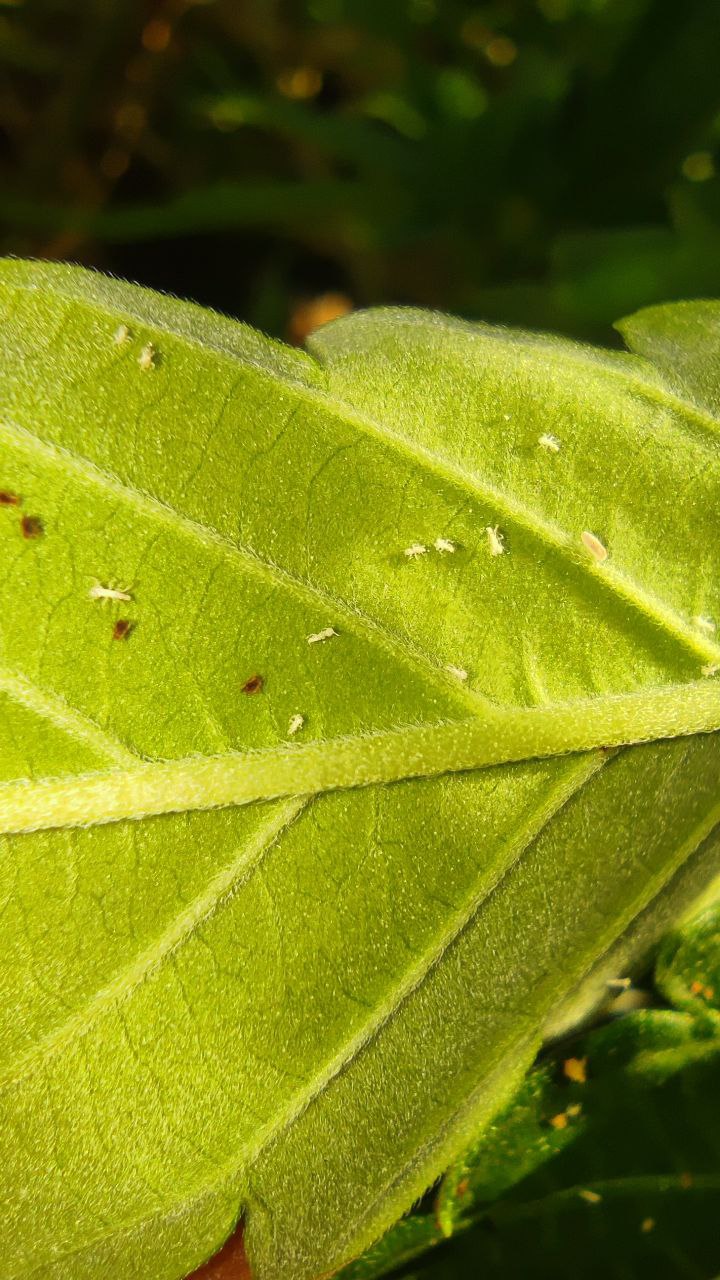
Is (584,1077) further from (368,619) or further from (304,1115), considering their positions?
(368,619)

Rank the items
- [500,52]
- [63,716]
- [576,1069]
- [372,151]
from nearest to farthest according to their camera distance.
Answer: [63,716] < [576,1069] < [372,151] < [500,52]

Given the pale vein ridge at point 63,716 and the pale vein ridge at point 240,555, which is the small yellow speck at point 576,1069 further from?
the pale vein ridge at point 63,716

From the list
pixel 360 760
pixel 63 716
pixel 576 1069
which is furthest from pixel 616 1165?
pixel 63 716

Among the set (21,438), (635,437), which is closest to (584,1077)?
(635,437)

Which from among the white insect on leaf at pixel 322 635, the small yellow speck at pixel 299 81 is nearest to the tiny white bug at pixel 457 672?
the white insect on leaf at pixel 322 635

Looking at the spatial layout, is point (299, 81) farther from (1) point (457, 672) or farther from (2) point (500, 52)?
(1) point (457, 672)
